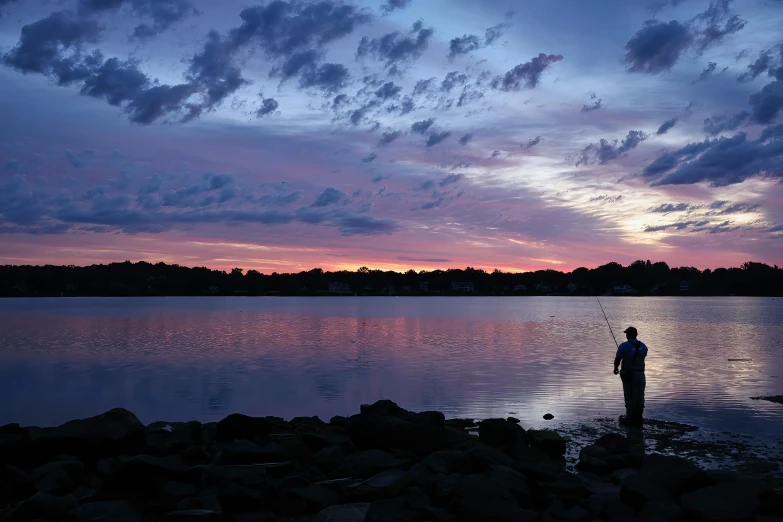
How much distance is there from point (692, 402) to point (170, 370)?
2079cm

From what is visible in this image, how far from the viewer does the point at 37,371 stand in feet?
93.4

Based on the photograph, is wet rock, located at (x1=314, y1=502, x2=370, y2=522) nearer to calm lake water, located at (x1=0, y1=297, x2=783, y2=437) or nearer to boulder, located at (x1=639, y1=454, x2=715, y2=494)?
boulder, located at (x1=639, y1=454, x2=715, y2=494)

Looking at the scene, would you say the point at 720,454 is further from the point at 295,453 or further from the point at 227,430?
the point at 227,430

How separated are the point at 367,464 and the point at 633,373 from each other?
7336 mm

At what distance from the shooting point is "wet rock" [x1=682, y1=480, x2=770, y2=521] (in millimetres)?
7988

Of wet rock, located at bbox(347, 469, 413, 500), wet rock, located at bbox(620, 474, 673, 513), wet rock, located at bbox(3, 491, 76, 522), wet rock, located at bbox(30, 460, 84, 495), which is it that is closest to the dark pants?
wet rock, located at bbox(620, 474, 673, 513)

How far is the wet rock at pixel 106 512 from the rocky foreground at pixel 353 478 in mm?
23

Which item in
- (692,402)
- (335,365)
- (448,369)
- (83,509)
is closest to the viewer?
(83,509)

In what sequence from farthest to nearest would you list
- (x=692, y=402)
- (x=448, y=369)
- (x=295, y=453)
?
(x=448, y=369) → (x=692, y=402) → (x=295, y=453)

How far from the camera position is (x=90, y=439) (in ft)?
36.2

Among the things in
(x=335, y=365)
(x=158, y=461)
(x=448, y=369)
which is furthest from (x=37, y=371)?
(x=158, y=461)

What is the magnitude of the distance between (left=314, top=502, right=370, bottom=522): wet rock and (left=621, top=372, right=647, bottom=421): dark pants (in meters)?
8.70

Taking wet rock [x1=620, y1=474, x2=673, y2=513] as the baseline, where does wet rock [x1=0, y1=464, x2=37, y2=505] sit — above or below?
below

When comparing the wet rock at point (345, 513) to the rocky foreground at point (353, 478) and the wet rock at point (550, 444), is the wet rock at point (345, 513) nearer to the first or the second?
the rocky foreground at point (353, 478)
